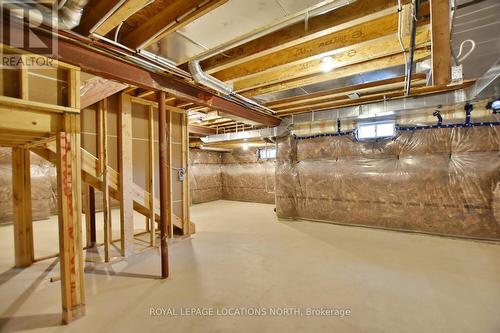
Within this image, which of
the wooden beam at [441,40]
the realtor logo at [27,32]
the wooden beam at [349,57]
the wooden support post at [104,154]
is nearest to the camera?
the wooden beam at [441,40]

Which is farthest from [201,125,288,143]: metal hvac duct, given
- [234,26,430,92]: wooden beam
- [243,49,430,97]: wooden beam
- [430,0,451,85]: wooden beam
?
[430,0,451,85]: wooden beam

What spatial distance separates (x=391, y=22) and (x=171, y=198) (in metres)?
3.47

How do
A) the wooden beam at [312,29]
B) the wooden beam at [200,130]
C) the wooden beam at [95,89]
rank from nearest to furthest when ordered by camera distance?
1. the wooden beam at [312,29]
2. the wooden beam at [95,89]
3. the wooden beam at [200,130]

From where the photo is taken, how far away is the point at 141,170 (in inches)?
133

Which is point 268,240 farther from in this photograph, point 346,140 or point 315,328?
point 346,140

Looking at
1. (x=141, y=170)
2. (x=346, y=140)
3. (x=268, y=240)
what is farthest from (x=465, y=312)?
(x=141, y=170)

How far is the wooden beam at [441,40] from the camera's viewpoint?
1.16 m

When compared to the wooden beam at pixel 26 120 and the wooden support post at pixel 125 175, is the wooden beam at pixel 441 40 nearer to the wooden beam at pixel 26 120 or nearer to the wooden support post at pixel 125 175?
the wooden beam at pixel 26 120

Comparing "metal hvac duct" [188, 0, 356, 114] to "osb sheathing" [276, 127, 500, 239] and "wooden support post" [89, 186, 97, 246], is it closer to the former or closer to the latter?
"osb sheathing" [276, 127, 500, 239]

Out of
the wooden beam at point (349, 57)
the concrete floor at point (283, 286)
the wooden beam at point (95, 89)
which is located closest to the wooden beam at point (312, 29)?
the wooden beam at point (349, 57)

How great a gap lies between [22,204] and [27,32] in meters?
2.06

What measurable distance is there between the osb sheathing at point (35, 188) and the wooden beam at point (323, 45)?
5678 millimetres

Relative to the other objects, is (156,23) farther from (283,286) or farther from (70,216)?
(283,286)

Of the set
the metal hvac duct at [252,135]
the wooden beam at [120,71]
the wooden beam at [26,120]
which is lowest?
the wooden beam at [26,120]
